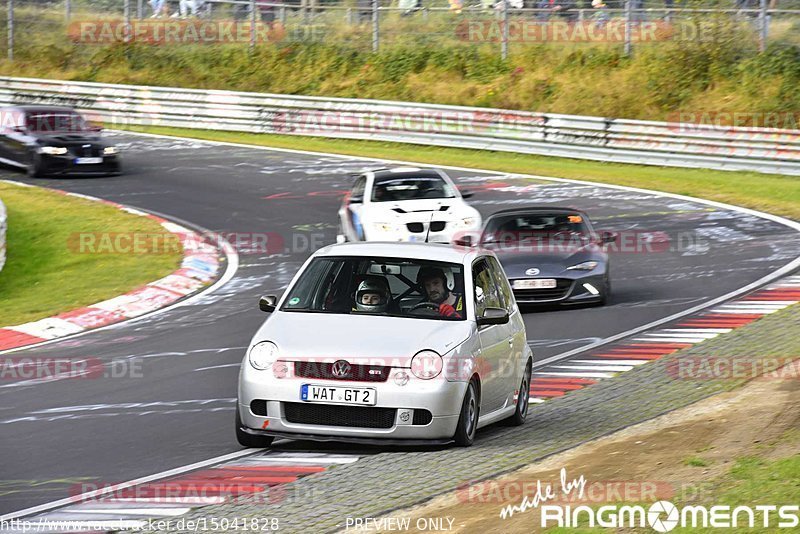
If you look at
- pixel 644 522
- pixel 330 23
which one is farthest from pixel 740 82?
pixel 644 522

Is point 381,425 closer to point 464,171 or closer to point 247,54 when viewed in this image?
point 464,171

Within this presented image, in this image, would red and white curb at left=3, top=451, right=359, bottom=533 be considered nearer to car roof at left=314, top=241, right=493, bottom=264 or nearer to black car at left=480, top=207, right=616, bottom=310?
car roof at left=314, top=241, right=493, bottom=264

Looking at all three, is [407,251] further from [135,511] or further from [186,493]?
[135,511]

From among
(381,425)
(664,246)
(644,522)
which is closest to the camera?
(644,522)

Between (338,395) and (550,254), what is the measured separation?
864 cm

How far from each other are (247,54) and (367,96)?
536 cm

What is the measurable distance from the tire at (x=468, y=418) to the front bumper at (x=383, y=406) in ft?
0.27

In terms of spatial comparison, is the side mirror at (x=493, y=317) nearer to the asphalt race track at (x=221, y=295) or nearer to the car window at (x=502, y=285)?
the car window at (x=502, y=285)

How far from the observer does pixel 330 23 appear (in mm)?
41594

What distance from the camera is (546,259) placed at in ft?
56.4

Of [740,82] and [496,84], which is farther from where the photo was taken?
[496,84]

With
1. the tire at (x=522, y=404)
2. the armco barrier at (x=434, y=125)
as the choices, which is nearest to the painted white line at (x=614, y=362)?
the tire at (x=522, y=404)

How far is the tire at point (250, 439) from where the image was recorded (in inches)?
373

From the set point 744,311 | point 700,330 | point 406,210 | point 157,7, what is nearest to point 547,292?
point 700,330
